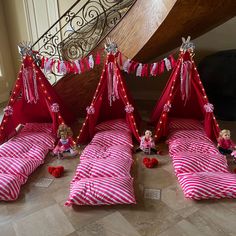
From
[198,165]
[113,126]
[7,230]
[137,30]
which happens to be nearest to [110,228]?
[7,230]

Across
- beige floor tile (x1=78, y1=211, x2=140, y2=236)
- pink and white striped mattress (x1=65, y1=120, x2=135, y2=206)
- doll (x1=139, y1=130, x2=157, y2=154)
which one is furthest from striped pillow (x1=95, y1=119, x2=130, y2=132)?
beige floor tile (x1=78, y1=211, x2=140, y2=236)

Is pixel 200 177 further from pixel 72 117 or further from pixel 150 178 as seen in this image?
pixel 72 117

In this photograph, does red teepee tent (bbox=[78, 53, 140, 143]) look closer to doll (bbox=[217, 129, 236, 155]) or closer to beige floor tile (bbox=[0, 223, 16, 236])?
doll (bbox=[217, 129, 236, 155])

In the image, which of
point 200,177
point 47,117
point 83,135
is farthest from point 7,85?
point 200,177

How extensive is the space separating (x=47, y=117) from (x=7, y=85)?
1.78 metres

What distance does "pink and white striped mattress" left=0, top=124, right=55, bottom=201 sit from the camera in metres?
2.06

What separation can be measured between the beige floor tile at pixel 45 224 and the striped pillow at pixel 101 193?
13 cm

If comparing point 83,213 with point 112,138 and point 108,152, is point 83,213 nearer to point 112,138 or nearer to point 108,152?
point 108,152

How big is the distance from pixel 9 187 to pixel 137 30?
1826mm

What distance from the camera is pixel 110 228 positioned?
1773mm

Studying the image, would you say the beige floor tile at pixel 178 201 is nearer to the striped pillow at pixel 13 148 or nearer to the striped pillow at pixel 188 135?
the striped pillow at pixel 188 135

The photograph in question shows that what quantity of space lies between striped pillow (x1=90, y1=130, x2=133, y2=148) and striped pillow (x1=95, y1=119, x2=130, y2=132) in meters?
0.07

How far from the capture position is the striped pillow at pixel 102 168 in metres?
2.14

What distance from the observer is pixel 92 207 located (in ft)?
6.40
